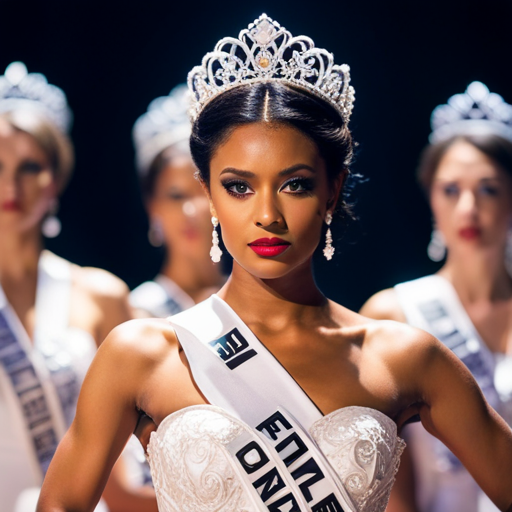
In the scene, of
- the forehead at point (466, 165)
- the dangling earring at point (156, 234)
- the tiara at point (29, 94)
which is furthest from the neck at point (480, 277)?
the tiara at point (29, 94)

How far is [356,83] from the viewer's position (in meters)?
4.05

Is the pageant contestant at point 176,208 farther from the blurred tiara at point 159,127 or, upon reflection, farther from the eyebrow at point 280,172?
the eyebrow at point 280,172

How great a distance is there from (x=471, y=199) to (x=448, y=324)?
1.85 ft

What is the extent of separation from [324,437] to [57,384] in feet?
6.86

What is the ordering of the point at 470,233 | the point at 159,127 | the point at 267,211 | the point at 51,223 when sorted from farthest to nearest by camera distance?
the point at 159,127, the point at 470,233, the point at 51,223, the point at 267,211

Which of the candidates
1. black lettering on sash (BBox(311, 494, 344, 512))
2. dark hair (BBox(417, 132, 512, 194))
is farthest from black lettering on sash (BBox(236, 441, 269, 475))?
dark hair (BBox(417, 132, 512, 194))

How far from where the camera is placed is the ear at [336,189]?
218 centimetres

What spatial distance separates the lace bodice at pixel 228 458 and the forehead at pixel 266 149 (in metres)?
0.52

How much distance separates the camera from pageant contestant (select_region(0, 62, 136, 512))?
3.88 m

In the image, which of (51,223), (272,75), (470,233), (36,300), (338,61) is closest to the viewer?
(272,75)

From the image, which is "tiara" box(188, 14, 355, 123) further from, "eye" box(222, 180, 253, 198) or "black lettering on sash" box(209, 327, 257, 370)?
"black lettering on sash" box(209, 327, 257, 370)

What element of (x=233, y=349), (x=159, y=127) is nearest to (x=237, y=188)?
(x=233, y=349)

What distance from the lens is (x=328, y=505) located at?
6.61 ft

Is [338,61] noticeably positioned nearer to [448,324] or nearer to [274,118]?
[448,324]
